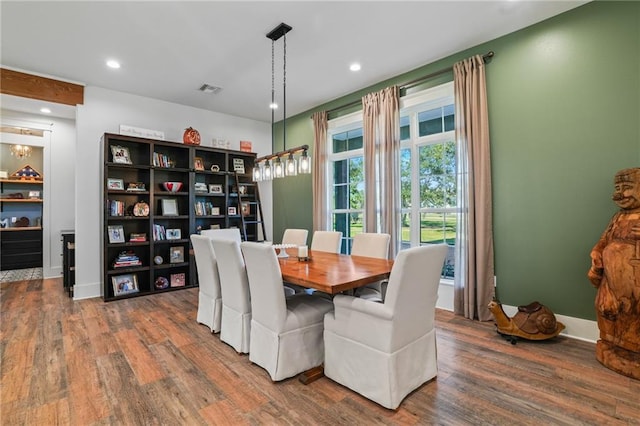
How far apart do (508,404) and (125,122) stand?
18.2 feet

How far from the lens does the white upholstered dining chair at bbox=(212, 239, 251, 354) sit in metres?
2.56

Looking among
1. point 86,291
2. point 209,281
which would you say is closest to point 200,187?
point 86,291

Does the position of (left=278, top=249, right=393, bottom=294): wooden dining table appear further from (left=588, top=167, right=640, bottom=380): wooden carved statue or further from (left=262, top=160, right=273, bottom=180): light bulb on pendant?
(left=588, top=167, right=640, bottom=380): wooden carved statue

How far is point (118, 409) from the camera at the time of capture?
6.16ft

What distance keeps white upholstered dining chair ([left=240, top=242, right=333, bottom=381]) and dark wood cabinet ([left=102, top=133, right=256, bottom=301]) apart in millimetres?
2946

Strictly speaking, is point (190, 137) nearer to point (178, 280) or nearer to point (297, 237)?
point (178, 280)

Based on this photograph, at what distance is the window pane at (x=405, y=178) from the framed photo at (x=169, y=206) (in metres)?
3.51

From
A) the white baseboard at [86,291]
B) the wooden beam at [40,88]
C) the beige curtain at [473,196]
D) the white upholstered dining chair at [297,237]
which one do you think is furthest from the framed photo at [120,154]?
the beige curtain at [473,196]

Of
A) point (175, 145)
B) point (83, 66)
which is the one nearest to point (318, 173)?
point (175, 145)

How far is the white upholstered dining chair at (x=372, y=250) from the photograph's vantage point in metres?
2.90

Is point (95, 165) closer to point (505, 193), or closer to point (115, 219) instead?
point (115, 219)

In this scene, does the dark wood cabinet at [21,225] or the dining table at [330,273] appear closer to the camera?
the dining table at [330,273]

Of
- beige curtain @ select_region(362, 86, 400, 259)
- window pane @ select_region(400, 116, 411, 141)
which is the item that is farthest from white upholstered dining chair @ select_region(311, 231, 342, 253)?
window pane @ select_region(400, 116, 411, 141)

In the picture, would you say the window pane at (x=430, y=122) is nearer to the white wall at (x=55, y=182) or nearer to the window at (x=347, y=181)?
the window at (x=347, y=181)
